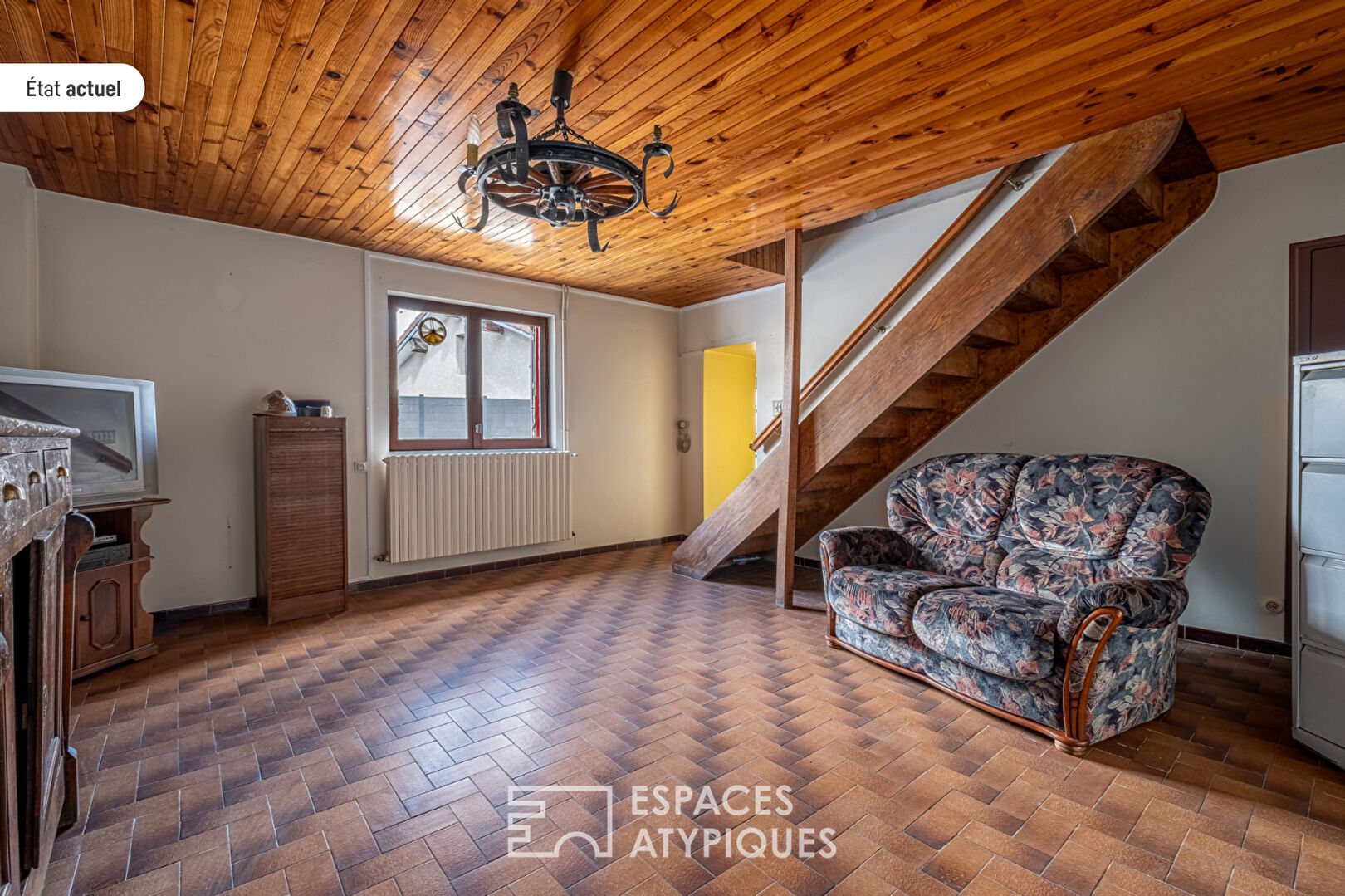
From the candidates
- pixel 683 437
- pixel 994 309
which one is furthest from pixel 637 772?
pixel 683 437

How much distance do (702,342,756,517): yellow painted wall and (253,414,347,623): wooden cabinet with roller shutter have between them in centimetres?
360

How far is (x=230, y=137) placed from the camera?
9.52 feet

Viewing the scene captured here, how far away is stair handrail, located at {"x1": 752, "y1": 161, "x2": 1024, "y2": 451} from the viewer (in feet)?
10.8

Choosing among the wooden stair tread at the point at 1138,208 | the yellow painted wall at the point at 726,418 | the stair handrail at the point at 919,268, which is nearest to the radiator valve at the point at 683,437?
the yellow painted wall at the point at 726,418

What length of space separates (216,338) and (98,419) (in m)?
1.03

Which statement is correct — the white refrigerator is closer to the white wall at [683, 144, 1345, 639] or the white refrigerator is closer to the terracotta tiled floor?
the terracotta tiled floor

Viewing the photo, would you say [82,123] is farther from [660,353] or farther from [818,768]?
[660,353]

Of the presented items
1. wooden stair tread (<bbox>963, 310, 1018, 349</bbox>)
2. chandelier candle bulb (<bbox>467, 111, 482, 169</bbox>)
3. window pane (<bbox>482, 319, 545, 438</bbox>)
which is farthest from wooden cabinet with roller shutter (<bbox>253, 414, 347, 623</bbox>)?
wooden stair tread (<bbox>963, 310, 1018, 349</bbox>)

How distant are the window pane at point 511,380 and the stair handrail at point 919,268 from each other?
246cm

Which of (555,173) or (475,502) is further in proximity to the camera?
(475,502)

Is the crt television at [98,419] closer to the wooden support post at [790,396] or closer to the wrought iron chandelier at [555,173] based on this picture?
the wrought iron chandelier at [555,173]

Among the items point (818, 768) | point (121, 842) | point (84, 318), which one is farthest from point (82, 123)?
point (818, 768)

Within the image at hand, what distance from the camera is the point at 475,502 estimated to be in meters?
5.21

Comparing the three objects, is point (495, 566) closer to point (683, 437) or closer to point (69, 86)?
point (683, 437)
